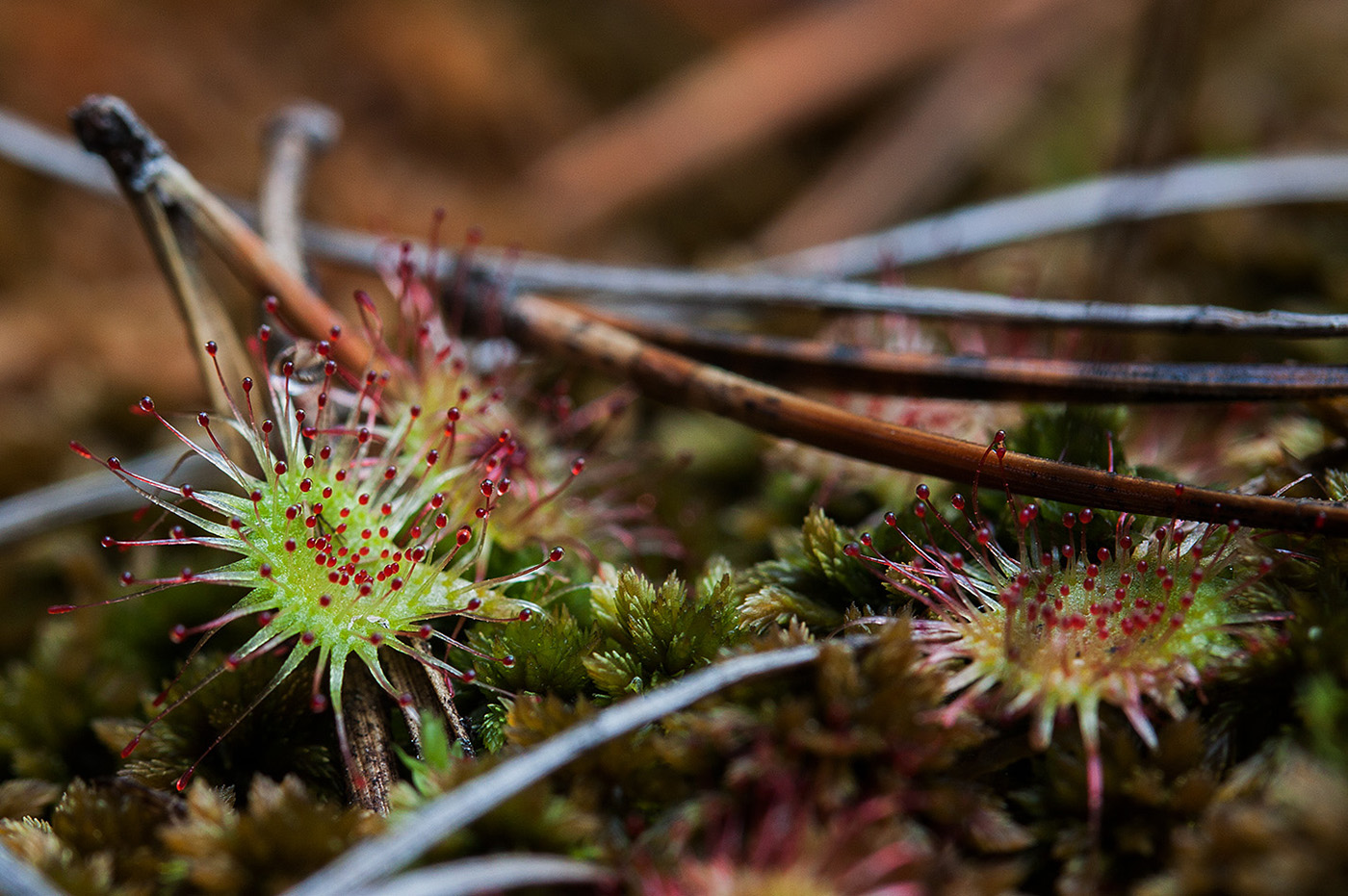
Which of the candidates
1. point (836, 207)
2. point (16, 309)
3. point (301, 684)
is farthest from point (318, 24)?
point (301, 684)

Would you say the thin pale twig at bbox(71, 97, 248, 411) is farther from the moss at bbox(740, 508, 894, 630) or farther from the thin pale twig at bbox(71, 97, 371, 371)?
the moss at bbox(740, 508, 894, 630)

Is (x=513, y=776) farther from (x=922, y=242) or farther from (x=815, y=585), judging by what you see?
(x=922, y=242)

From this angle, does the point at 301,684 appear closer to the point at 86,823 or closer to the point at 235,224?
the point at 86,823

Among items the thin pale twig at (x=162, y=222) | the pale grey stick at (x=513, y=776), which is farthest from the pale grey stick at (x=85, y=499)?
the pale grey stick at (x=513, y=776)

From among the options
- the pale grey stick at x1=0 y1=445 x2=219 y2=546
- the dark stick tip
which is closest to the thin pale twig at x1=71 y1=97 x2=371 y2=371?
the dark stick tip

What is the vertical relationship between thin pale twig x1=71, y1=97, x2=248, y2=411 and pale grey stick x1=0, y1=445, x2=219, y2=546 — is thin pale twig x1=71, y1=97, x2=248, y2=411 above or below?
above

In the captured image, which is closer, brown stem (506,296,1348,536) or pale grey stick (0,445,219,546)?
brown stem (506,296,1348,536)
